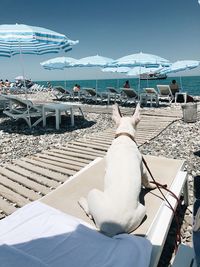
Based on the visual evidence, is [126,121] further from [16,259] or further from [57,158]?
[57,158]

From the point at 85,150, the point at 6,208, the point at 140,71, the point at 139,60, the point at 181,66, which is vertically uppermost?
the point at 139,60

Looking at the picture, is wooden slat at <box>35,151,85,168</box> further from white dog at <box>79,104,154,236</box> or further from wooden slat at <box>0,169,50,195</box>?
white dog at <box>79,104,154,236</box>

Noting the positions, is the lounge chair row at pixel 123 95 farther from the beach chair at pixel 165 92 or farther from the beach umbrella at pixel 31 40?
the beach umbrella at pixel 31 40

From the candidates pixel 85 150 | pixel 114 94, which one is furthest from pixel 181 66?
pixel 85 150

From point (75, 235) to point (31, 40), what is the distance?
7774 millimetres

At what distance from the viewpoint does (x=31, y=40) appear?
29.8ft

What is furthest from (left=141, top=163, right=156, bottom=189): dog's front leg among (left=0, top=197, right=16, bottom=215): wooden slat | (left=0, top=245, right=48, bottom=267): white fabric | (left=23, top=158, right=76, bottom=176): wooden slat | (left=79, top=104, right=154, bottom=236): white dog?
(left=23, top=158, right=76, bottom=176): wooden slat

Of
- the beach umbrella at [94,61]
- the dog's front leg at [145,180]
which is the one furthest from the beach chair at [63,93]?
the dog's front leg at [145,180]

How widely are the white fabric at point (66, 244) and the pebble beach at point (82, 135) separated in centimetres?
218

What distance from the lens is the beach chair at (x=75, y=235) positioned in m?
2.30

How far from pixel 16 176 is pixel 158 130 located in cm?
532

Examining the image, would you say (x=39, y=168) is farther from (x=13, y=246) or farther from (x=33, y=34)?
(x=33, y=34)

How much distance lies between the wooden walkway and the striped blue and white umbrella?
3515 mm

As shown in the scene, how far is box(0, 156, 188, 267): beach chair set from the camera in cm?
230
